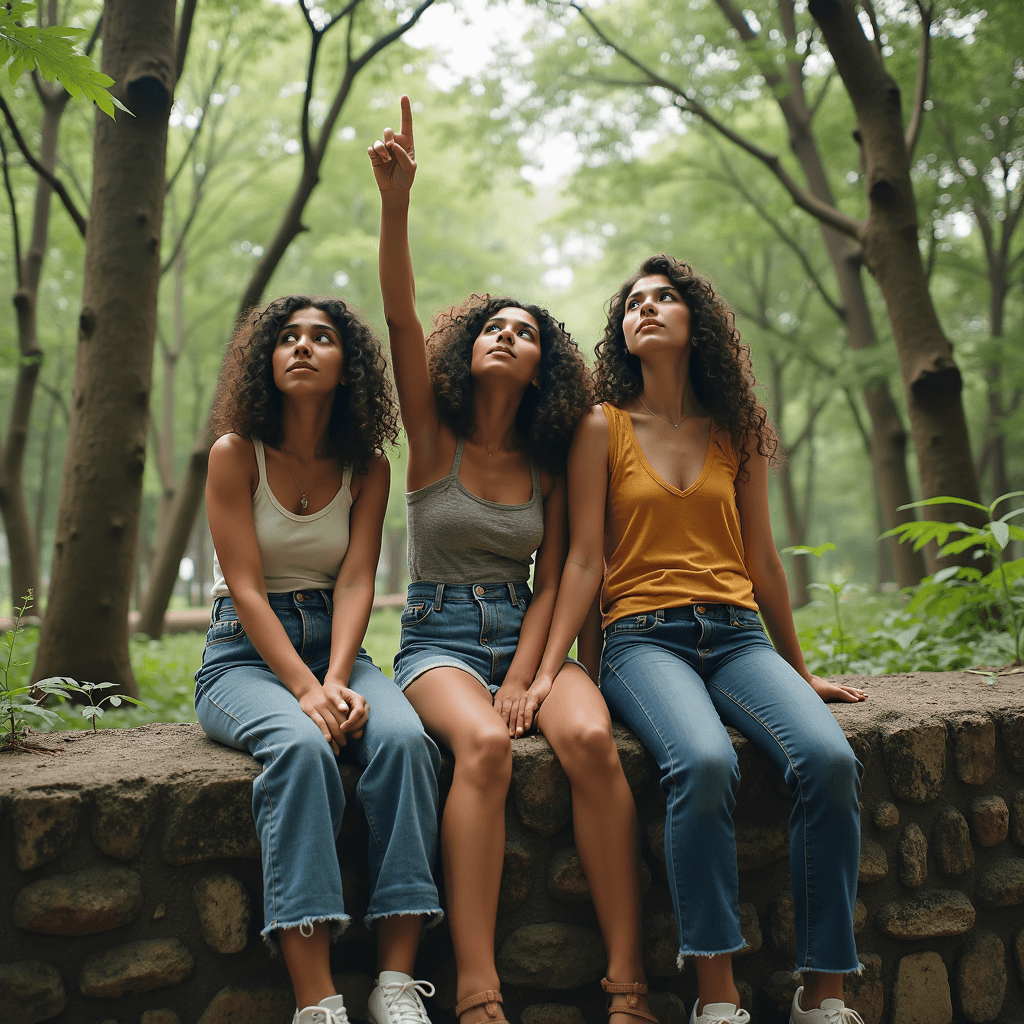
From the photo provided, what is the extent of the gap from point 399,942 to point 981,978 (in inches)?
70.8

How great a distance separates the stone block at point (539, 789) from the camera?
214cm

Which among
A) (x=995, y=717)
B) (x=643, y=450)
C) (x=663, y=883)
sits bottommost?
(x=663, y=883)

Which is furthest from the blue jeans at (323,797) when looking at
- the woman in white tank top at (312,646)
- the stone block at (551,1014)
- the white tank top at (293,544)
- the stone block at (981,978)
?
the stone block at (981,978)

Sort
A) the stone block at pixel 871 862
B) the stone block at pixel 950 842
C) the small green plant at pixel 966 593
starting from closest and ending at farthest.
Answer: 1. the stone block at pixel 871 862
2. the stone block at pixel 950 842
3. the small green plant at pixel 966 593

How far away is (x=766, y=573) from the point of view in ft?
9.16

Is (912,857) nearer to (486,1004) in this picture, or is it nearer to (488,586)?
(486,1004)

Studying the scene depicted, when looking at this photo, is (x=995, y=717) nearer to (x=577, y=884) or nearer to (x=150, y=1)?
(x=577, y=884)

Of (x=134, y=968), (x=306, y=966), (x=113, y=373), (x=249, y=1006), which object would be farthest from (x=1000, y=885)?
(x=113, y=373)

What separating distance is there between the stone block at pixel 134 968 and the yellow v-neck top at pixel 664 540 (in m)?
1.46

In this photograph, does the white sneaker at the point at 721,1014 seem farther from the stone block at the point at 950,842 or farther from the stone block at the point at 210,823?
the stone block at the point at 210,823

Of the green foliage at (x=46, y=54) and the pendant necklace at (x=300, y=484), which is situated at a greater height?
the green foliage at (x=46, y=54)

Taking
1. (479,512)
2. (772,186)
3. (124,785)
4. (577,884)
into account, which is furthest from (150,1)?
(772,186)

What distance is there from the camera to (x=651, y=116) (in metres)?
8.77

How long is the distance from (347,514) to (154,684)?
12.2ft
